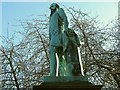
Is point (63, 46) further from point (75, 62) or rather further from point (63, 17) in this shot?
point (63, 17)

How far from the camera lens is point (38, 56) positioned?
54.9 ft

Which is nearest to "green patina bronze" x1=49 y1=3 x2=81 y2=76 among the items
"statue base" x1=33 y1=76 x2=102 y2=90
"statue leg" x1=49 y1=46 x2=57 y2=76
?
"statue leg" x1=49 y1=46 x2=57 y2=76

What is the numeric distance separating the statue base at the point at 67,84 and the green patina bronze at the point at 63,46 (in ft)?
0.85

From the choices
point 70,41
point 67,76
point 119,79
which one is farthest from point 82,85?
point 119,79

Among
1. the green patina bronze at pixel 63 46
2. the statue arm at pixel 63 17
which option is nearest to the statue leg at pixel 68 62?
the green patina bronze at pixel 63 46

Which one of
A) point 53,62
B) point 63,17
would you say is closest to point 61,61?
point 53,62

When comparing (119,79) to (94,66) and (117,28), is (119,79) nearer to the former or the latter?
(94,66)

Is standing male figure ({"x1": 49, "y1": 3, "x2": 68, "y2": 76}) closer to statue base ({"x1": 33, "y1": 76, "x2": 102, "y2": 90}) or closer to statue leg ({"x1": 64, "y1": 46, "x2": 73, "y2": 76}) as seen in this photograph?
statue leg ({"x1": 64, "y1": 46, "x2": 73, "y2": 76})

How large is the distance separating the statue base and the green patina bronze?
0.85 feet

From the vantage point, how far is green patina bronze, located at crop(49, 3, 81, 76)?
29.8 feet

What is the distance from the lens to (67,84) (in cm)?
851

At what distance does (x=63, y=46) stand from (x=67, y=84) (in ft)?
3.91

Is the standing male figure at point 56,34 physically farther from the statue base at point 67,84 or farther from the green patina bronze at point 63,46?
the statue base at point 67,84

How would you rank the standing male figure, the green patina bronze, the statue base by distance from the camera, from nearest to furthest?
1. the statue base
2. the green patina bronze
3. the standing male figure
